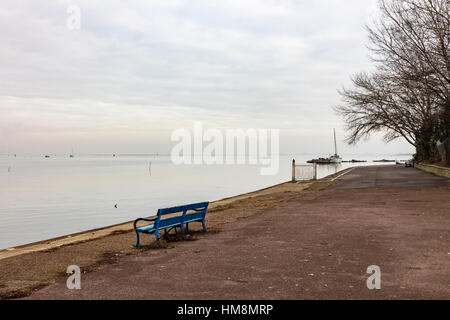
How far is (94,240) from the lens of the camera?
441 inches

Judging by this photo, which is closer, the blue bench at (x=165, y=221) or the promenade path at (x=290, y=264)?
the promenade path at (x=290, y=264)

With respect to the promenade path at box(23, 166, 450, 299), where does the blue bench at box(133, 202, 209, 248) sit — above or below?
above

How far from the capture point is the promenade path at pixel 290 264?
19.5 feet

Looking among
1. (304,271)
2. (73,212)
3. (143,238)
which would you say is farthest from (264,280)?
(73,212)

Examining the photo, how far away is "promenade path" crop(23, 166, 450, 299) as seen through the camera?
5.94m

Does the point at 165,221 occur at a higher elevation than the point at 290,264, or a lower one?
higher

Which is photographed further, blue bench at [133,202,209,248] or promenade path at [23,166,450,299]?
blue bench at [133,202,209,248]

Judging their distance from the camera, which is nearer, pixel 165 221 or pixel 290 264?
pixel 290 264

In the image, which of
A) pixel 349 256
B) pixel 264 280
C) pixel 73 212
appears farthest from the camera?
pixel 73 212

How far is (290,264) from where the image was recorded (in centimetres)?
749

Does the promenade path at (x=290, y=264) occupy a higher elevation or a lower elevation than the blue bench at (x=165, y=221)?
lower
